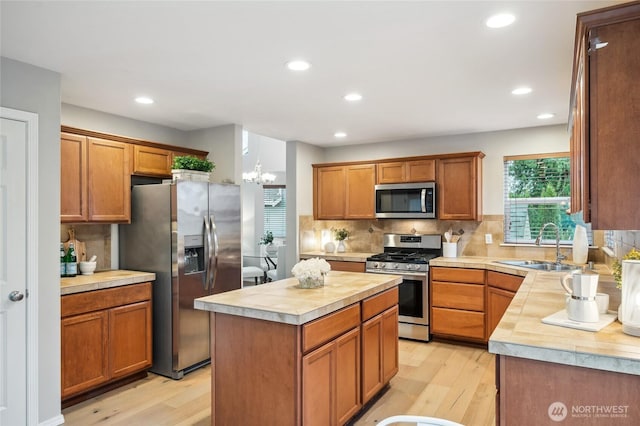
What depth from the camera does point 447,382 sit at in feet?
11.6

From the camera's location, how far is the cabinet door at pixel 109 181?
3541mm

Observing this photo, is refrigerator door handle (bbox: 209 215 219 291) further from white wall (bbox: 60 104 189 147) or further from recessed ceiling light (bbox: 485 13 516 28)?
recessed ceiling light (bbox: 485 13 516 28)

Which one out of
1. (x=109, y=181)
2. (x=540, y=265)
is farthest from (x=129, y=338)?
(x=540, y=265)

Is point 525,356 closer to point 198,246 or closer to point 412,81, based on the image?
point 412,81

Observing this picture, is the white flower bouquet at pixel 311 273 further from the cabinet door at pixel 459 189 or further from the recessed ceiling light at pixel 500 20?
the cabinet door at pixel 459 189

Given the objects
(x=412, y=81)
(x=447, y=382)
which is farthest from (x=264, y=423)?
(x=412, y=81)

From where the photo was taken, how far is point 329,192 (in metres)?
5.67

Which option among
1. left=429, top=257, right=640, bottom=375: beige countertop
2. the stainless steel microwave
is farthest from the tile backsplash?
left=429, top=257, right=640, bottom=375: beige countertop

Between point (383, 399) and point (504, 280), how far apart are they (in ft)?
5.81

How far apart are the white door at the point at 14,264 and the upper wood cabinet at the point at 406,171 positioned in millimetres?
3748

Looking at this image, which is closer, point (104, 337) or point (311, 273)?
point (311, 273)

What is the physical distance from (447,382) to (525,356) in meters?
2.19

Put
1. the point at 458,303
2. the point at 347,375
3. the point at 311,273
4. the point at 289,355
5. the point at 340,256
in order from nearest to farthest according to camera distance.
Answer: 1. the point at 289,355
2. the point at 347,375
3. the point at 311,273
4. the point at 458,303
5. the point at 340,256

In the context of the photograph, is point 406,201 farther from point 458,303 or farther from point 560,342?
point 560,342
